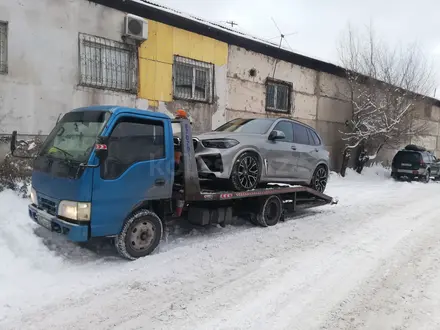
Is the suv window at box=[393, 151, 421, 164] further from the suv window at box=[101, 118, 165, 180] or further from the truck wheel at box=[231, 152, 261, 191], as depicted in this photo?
the suv window at box=[101, 118, 165, 180]

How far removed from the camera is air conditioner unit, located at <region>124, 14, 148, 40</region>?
971 cm

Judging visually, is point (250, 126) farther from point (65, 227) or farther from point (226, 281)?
point (65, 227)

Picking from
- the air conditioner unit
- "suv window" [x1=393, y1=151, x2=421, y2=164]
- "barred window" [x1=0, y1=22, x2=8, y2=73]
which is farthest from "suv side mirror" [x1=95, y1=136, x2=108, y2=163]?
"suv window" [x1=393, y1=151, x2=421, y2=164]

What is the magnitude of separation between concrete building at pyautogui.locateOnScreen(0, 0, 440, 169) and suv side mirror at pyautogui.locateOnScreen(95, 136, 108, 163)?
5018 mm

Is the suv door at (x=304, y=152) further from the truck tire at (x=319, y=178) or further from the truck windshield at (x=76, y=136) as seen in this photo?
the truck windshield at (x=76, y=136)

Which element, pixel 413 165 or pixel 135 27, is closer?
pixel 135 27

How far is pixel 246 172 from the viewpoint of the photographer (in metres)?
6.45

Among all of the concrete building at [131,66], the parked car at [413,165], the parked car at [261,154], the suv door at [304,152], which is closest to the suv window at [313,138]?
the parked car at [261,154]

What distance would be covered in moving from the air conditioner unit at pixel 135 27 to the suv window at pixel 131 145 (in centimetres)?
575

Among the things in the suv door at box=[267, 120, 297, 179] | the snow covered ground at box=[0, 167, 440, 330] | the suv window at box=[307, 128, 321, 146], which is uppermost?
the suv window at box=[307, 128, 321, 146]

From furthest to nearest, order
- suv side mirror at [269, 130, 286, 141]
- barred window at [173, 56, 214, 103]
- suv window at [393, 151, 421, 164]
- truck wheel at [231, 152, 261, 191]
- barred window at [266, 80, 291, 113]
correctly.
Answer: suv window at [393, 151, 421, 164] → barred window at [266, 80, 291, 113] → barred window at [173, 56, 214, 103] → suv side mirror at [269, 130, 286, 141] → truck wheel at [231, 152, 261, 191]

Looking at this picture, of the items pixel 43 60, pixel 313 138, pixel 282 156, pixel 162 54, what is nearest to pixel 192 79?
pixel 162 54

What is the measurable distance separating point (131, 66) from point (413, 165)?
14414 millimetres

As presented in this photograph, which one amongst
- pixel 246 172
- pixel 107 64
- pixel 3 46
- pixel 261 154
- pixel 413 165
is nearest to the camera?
pixel 246 172
